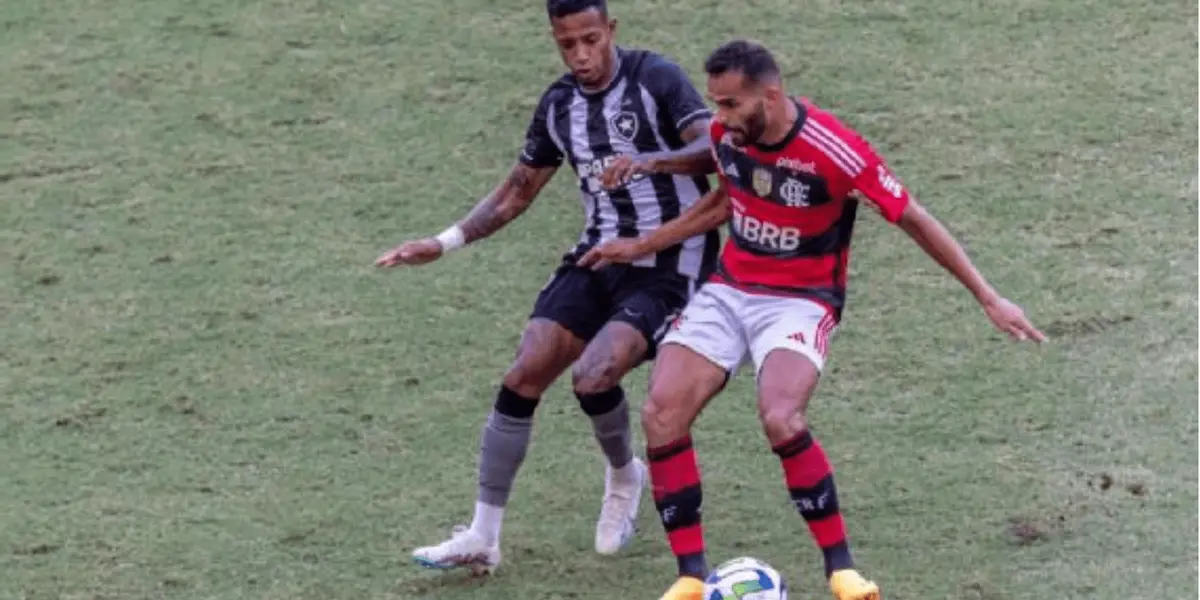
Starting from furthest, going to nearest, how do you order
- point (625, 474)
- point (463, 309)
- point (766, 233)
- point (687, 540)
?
point (463, 309) → point (625, 474) → point (766, 233) → point (687, 540)

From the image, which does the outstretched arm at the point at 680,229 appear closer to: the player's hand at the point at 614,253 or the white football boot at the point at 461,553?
the player's hand at the point at 614,253

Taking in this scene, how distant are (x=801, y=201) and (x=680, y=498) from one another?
1.09m

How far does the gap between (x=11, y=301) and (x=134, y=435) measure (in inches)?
61.2

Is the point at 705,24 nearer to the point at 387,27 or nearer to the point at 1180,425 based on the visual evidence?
the point at 387,27

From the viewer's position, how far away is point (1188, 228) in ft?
35.3

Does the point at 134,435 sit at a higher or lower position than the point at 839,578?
lower

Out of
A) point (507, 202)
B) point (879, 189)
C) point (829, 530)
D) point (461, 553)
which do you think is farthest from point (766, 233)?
point (461, 553)

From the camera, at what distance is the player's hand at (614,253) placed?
820 centimetres

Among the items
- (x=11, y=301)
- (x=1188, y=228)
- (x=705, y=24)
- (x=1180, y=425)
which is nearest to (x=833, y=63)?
(x=705, y=24)

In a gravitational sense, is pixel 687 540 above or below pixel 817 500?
below

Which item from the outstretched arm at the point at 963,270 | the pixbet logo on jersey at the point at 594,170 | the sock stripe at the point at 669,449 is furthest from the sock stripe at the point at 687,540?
the pixbet logo on jersey at the point at 594,170

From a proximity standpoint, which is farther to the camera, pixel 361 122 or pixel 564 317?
pixel 361 122

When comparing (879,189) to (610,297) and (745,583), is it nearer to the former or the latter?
(610,297)

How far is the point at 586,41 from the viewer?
26.8 feet
